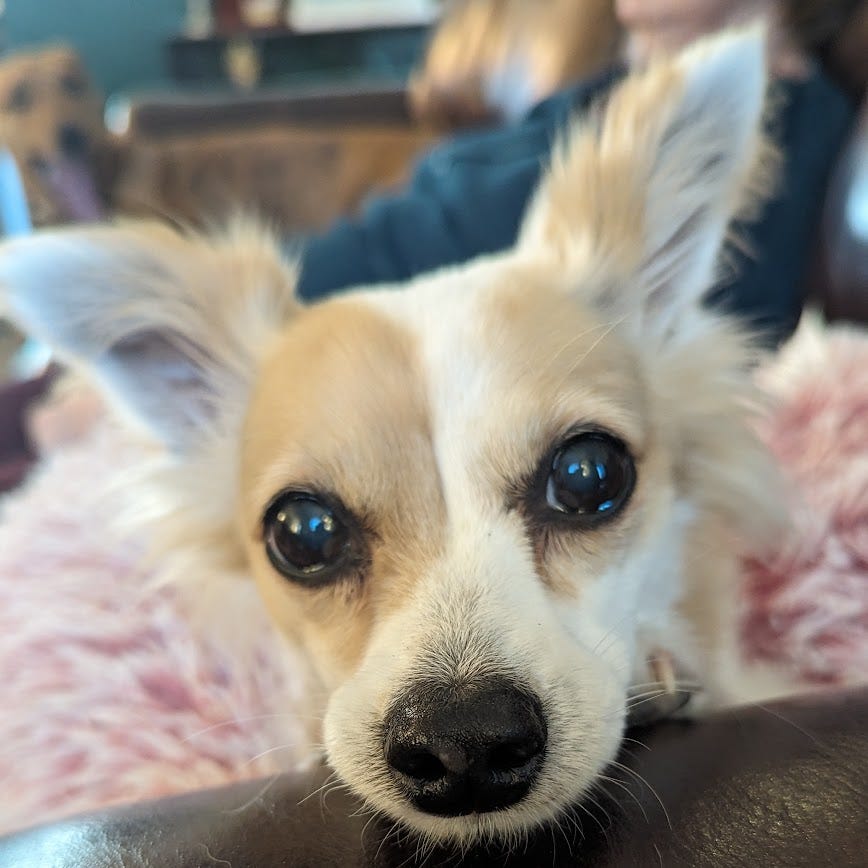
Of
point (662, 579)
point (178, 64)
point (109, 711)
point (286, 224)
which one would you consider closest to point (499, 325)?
point (662, 579)

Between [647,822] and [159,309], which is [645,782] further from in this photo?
[159,309]

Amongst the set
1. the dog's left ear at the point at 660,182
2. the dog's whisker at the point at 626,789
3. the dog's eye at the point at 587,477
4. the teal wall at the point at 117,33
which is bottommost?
the teal wall at the point at 117,33

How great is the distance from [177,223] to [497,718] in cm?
A: 84

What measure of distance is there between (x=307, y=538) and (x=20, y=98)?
2.50 meters

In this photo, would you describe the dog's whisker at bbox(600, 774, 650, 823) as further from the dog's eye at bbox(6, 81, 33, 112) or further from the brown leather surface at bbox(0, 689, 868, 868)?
the dog's eye at bbox(6, 81, 33, 112)

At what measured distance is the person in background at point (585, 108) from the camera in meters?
1.46

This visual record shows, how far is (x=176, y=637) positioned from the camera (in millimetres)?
1168

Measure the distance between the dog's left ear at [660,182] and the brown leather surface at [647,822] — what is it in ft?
1.81

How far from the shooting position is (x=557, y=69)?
2094 millimetres

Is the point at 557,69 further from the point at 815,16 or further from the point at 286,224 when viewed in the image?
the point at 286,224

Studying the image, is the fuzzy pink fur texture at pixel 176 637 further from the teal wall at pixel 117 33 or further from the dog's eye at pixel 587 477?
the teal wall at pixel 117 33

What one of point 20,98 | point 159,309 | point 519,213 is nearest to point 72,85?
point 20,98

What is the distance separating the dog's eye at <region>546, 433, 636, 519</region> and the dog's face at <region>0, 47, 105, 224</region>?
238 centimetres

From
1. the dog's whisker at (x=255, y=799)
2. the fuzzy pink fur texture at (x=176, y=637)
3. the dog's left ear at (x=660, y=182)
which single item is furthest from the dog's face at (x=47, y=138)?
the dog's whisker at (x=255, y=799)
